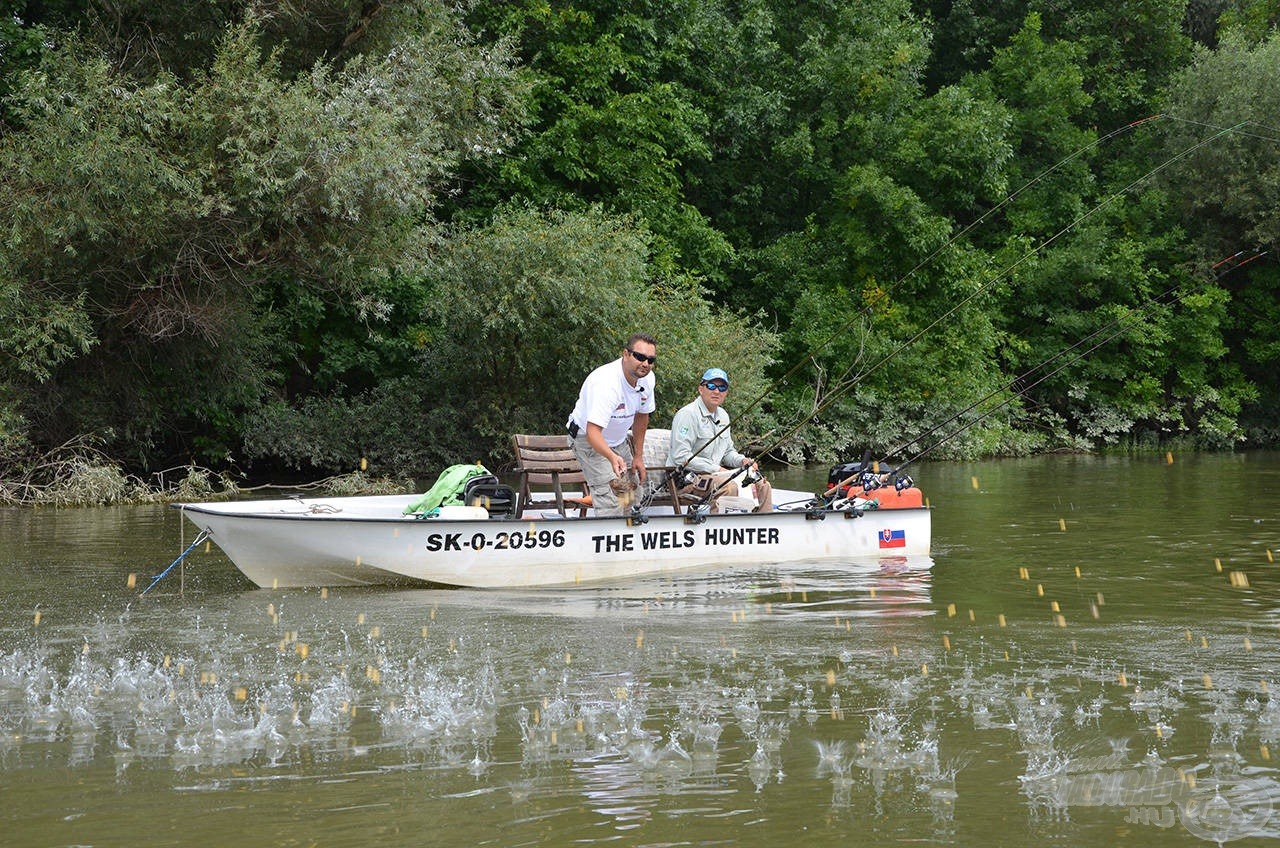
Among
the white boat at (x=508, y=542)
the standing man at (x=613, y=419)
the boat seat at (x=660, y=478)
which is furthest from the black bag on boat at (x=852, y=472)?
the standing man at (x=613, y=419)

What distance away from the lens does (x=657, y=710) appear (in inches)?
278

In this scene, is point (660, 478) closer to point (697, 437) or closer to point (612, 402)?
point (697, 437)

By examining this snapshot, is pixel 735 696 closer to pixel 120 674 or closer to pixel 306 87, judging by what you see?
pixel 120 674

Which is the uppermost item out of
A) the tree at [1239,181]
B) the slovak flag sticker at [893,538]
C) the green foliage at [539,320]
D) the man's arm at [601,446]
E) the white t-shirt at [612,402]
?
the tree at [1239,181]

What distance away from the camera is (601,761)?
6.16 metres

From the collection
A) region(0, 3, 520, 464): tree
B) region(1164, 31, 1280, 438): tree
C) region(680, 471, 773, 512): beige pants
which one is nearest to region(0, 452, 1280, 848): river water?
region(680, 471, 773, 512): beige pants

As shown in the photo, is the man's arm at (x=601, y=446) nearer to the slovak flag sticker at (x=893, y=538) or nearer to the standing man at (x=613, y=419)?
the standing man at (x=613, y=419)

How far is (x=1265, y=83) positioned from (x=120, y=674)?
1351 inches

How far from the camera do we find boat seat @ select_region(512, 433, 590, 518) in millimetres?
12483

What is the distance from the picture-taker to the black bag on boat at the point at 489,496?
12.2m

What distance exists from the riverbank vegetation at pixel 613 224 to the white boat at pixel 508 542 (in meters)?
1.74

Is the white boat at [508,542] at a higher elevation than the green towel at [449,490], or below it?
below

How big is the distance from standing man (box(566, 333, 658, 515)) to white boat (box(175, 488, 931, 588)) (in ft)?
1.37

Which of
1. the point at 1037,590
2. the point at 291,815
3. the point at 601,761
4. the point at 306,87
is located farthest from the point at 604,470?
the point at 306,87
